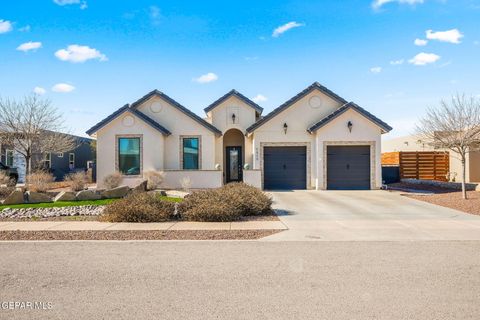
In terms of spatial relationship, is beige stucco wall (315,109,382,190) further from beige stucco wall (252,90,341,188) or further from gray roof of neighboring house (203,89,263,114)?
gray roof of neighboring house (203,89,263,114)

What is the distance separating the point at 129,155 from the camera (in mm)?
20641

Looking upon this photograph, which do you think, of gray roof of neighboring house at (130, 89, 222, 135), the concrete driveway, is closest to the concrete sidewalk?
the concrete driveway

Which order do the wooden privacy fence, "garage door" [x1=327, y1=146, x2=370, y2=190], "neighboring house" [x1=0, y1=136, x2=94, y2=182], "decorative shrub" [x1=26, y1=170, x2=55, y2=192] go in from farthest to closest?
"neighboring house" [x1=0, y1=136, x2=94, y2=182]
the wooden privacy fence
"garage door" [x1=327, y1=146, x2=370, y2=190]
"decorative shrub" [x1=26, y1=170, x2=55, y2=192]

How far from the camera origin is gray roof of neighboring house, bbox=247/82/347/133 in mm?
20703

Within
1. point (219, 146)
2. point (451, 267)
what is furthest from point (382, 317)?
point (219, 146)

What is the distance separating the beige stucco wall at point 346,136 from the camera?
20266 millimetres

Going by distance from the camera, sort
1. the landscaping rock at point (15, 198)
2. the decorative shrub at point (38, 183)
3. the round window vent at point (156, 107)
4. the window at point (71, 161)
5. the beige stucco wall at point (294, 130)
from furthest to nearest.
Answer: the window at point (71, 161)
the round window vent at point (156, 107)
the beige stucco wall at point (294, 130)
the decorative shrub at point (38, 183)
the landscaping rock at point (15, 198)

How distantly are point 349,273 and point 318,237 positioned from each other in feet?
9.18

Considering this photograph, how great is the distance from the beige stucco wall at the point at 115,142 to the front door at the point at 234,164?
472cm

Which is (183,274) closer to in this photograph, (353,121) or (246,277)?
(246,277)

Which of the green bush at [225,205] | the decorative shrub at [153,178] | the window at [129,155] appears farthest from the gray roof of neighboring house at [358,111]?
the window at [129,155]

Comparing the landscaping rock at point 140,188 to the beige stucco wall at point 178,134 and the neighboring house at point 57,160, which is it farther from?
the neighboring house at point 57,160

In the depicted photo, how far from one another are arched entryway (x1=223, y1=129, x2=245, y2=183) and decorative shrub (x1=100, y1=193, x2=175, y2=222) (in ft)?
39.8

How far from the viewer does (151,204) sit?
36.4 ft
